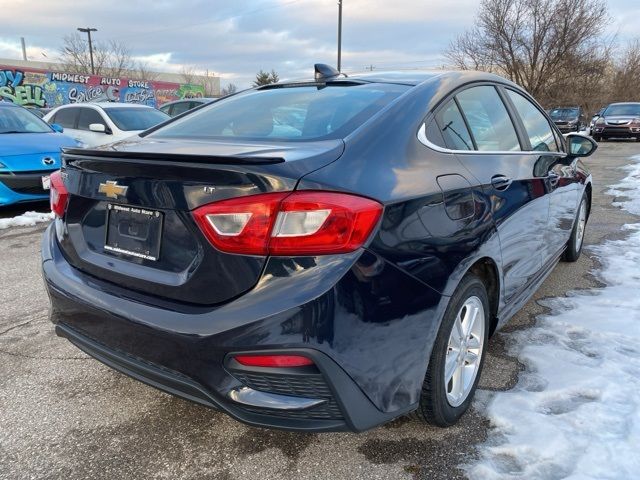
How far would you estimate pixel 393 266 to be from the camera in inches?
71.3

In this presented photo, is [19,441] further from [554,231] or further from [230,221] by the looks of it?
[554,231]

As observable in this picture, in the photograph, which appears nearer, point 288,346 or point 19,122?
point 288,346

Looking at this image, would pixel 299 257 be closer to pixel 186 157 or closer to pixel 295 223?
pixel 295 223

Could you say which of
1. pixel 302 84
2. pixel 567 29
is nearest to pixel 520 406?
pixel 302 84

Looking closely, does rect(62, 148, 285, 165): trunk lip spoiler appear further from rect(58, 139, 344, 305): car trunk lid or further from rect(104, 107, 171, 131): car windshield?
rect(104, 107, 171, 131): car windshield

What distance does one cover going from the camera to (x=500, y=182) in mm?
2574

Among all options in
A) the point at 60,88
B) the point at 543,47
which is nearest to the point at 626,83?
the point at 543,47

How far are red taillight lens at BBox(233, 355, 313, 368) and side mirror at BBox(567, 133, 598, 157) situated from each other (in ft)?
10.6

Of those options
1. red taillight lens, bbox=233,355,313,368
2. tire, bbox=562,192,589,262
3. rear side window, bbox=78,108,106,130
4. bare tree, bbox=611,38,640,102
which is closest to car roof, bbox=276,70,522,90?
red taillight lens, bbox=233,355,313,368

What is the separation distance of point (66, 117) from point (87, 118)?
897 millimetres

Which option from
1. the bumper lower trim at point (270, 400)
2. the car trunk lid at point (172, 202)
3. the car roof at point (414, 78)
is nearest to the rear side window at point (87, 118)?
the car roof at point (414, 78)

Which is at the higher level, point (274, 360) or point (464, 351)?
point (274, 360)

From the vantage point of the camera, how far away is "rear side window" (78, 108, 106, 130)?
9.92m

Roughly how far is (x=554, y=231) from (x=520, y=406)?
5.09ft
